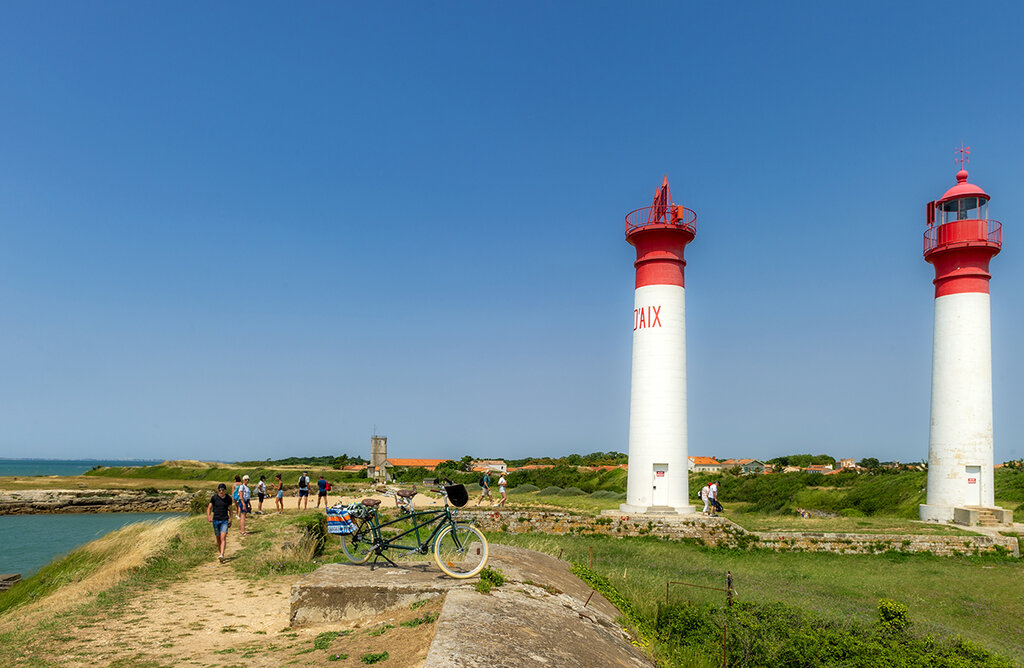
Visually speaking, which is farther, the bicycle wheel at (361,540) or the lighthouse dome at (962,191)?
the lighthouse dome at (962,191)

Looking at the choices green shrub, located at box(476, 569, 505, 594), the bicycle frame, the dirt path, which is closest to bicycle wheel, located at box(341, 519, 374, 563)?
the bicycle frame

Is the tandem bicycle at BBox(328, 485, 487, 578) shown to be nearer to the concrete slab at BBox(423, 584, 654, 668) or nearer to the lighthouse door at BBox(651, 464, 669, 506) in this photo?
the concrete slab at BBox(423, 584, 654, 668)

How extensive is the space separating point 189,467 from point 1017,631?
318ft

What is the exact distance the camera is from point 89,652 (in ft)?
24.0

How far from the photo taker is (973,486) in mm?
23969

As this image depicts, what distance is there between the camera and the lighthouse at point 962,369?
24062mm

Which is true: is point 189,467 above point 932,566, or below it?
below

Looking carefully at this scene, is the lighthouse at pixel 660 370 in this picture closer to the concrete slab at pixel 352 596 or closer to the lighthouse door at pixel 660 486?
the lighthouse door at pixel 660 486

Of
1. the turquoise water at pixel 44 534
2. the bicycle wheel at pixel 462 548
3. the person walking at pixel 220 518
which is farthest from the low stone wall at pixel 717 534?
the turquoise water at pixel 44 534

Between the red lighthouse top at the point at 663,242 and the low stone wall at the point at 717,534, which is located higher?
the red lighthouse top at the point at 663,242

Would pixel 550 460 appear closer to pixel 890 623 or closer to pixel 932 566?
pixel 932 566

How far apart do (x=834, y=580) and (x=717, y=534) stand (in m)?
4.61

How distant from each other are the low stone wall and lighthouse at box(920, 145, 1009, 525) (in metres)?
4.22

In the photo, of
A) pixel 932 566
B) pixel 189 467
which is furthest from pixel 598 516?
pixel 189 467
